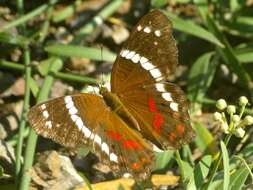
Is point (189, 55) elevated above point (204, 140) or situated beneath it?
elevated above

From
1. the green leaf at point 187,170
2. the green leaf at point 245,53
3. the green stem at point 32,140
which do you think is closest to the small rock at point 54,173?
the green stem at point 32,140

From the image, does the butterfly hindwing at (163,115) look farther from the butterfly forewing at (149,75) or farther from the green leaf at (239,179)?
the green leaf at (239,179)

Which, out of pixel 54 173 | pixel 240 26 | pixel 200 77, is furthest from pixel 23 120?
pixel 240 26

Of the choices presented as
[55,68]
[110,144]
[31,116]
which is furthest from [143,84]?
[55,68]

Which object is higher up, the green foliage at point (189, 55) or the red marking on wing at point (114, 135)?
the green foliage at point (189, 55)

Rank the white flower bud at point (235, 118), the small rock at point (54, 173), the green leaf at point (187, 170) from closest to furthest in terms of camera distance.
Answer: the white flower bud at point (235, 118)
the green leaf at point (187, 170)
the small rock at point (54, 173)

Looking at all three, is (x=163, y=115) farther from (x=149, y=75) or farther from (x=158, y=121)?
(x=149, y=75)

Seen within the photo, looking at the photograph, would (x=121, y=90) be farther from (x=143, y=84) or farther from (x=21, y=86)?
(x=21, y=86)
